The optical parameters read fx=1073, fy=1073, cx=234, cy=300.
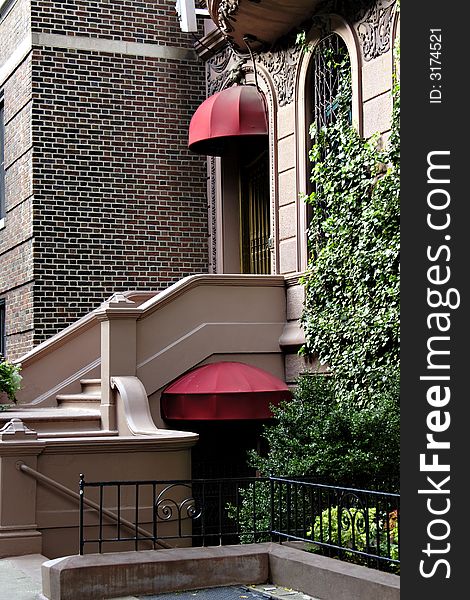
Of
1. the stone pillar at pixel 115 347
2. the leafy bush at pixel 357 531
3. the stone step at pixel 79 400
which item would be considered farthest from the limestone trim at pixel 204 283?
the leafy bush at pixel 357 531

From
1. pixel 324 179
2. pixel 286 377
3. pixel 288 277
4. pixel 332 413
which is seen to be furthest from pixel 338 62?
pixel 332 413

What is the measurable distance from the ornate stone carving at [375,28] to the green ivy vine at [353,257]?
597 mm

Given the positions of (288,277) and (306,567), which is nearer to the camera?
(306,567)

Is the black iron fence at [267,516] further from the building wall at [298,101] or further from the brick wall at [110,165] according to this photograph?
the brick wall at [110,165]

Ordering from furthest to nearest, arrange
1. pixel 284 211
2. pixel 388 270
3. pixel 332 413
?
pixel 284 211, pixel 388 270, pixel 332 413

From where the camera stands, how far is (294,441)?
10812 mm

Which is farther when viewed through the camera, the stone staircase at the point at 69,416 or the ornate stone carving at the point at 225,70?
the ornate stone carving at the point at 225,70

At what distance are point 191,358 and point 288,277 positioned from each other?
5.71 ft

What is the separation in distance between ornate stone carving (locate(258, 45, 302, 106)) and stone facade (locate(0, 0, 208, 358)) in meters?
2.76

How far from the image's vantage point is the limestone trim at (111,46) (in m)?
17.2

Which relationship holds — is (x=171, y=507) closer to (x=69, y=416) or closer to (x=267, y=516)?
(x=267, y=516)

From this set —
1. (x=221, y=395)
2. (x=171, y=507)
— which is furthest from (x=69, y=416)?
(x=171, y=507)

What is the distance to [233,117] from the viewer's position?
15.9m

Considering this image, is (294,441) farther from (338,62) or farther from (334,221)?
(338,62)
